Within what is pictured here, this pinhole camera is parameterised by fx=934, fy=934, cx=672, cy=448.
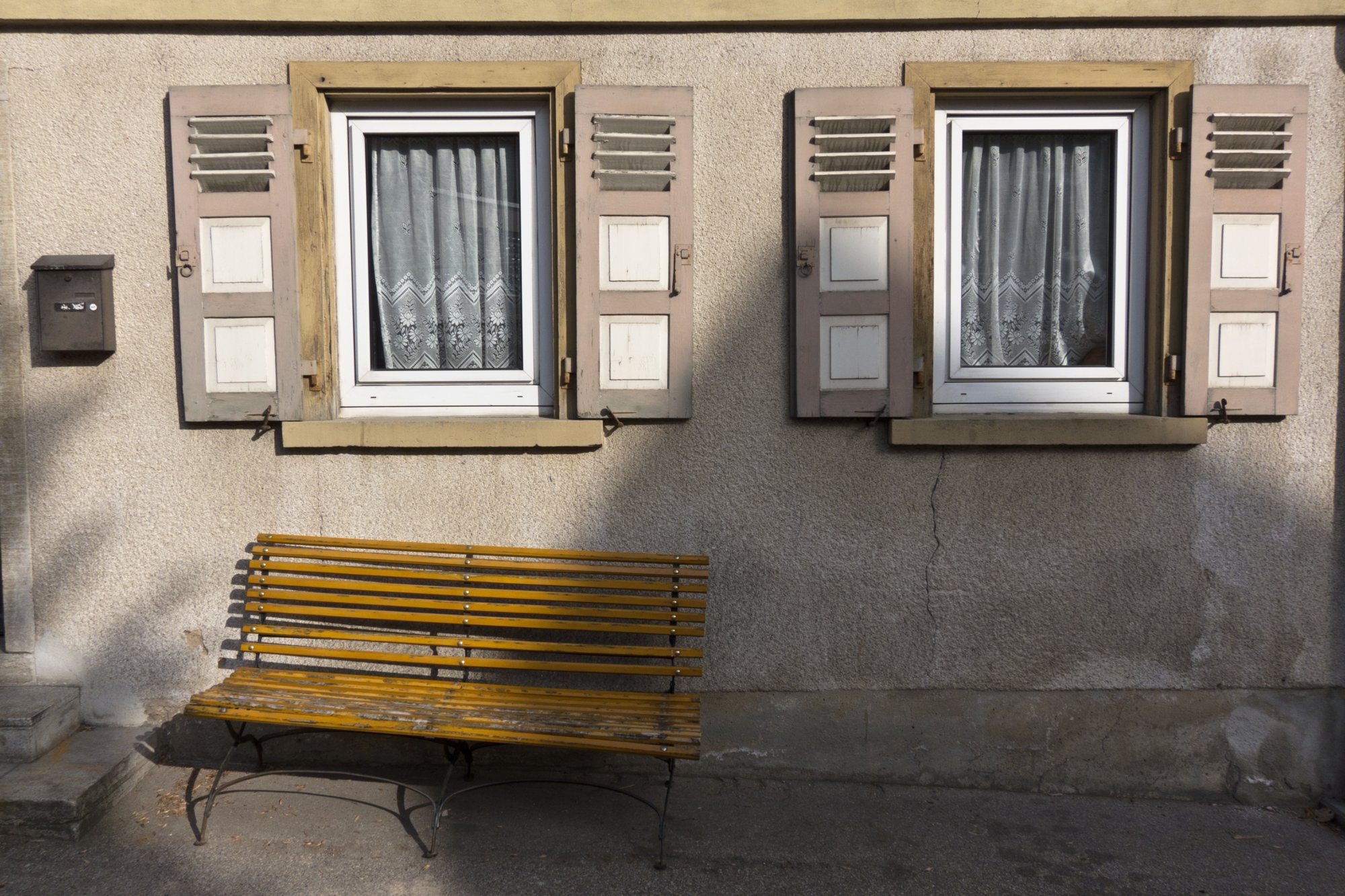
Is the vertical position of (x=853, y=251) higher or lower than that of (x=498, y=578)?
higher

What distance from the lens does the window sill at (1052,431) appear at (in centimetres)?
380

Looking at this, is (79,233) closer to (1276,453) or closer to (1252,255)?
(1252,255)

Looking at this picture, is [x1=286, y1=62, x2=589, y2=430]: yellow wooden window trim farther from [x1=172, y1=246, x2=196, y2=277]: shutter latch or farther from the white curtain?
the white curtain

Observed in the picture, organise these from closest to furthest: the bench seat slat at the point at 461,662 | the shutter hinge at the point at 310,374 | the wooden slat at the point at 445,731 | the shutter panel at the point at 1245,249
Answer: the wooden slat at the point at 445,731, the bench seat slat at the point at 461,662, the shutter panel at the point at 1245,249, the shutter hinge at the point at 310,374

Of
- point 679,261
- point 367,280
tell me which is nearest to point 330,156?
point 367,280

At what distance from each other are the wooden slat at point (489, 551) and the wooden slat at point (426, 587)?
9 cm

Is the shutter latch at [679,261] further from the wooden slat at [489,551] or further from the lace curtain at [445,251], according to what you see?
the wooden slat at [489,551]

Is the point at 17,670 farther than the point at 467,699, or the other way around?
the point at 17,670

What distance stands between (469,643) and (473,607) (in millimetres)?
167

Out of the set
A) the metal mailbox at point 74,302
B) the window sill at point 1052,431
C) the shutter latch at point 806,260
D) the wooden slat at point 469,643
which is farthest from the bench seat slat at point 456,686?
the shutter latch at point 806,260

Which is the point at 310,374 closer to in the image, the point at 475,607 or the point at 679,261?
the point at 475,607

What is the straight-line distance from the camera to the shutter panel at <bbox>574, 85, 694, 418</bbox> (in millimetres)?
3746

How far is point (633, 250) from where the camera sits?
3775mm

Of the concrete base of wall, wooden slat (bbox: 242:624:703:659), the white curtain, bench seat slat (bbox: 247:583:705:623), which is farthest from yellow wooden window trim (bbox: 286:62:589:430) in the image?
the white curtain
